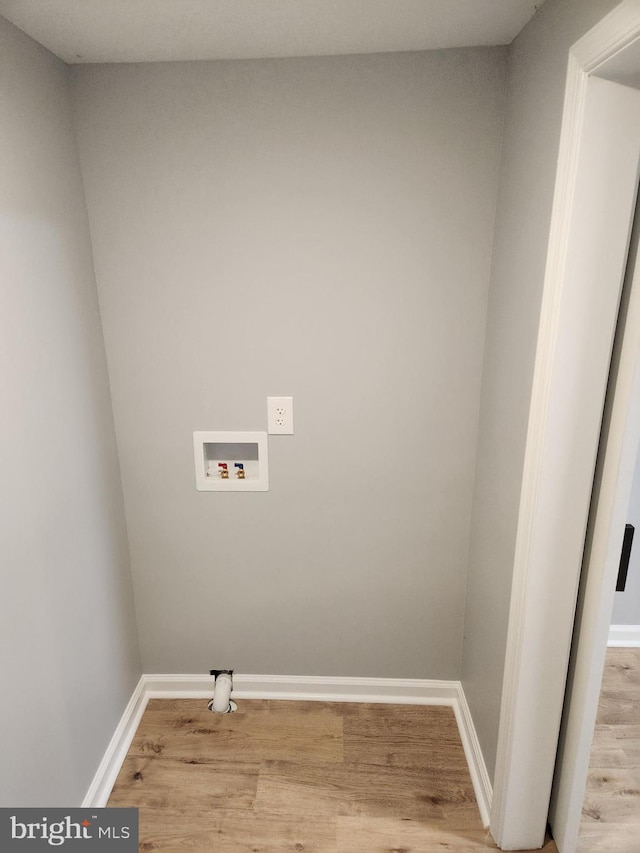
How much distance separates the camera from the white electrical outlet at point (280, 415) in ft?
5.88

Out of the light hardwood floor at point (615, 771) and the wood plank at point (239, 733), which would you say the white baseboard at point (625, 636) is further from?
the wood plank at point (239, 733)

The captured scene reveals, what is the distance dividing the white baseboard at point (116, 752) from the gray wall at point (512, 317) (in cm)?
124

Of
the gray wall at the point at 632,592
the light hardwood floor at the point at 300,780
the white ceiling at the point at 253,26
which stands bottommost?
the light hardwood floor at the point at 300,780

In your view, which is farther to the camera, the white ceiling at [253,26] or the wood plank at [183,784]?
the wood plank at [183,784]

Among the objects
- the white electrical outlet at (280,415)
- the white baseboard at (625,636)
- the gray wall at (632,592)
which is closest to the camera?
the white electrical outlet at (280,415)

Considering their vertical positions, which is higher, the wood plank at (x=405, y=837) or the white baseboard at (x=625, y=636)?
the white baseboard at (x=625, y=636)

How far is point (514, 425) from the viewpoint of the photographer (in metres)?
1.45

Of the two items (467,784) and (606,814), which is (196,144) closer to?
(467,784)

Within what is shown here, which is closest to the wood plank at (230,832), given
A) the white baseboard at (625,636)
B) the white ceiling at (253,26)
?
the white baseboard at (625,636)

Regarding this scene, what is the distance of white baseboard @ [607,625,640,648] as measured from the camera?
2.43 metres

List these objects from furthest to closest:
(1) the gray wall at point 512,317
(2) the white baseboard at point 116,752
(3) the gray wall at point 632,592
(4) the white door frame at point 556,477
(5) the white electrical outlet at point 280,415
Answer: (3) the gray wall at point 632,592
(5) the white electrical outlet at point 280,415
(2) the white baseboard at point 116,752
(1) the gray wall at point 512,317
(4) the white door frame at point 556,477

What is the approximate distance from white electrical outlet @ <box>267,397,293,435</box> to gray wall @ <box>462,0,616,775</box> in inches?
25.4

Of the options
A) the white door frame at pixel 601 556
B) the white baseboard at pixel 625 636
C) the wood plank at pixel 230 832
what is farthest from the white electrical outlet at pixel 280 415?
the white baseboard at pixel 625 636

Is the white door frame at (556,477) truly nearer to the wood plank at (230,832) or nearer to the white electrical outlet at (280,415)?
the wood plank at (230,832)
